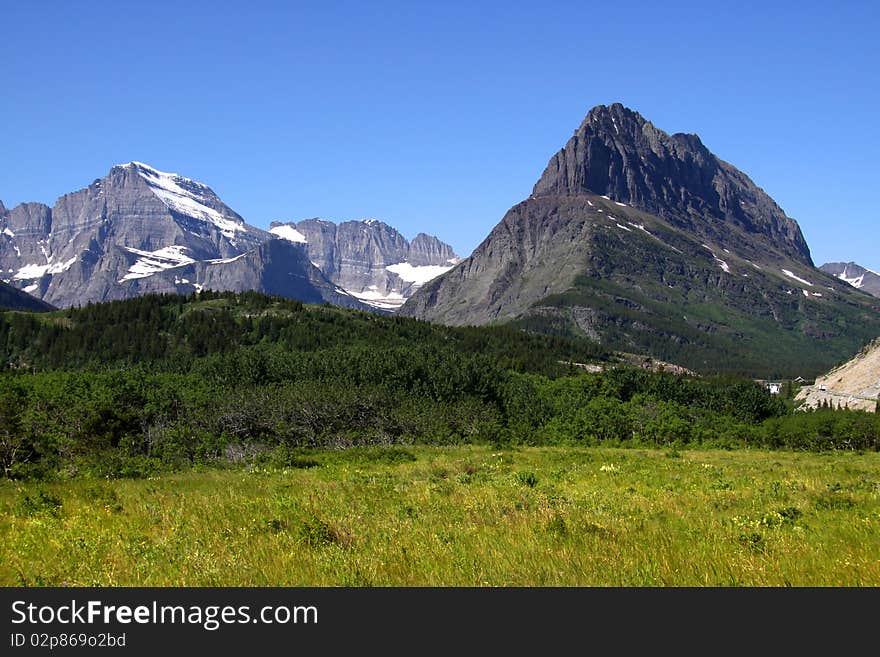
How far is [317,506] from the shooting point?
17.2 m

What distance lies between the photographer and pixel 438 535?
13031 millimetres

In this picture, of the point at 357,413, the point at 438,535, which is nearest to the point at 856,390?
the point at 357,413

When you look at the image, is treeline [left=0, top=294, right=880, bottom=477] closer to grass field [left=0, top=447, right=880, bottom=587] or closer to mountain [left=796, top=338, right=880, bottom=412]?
grass field [left=0, top=447, right=880, bottom=587]

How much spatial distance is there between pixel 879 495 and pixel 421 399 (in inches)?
3423

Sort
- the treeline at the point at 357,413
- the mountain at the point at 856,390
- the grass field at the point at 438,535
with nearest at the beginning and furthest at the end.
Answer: the grass field at the point at 438,535 → the treeline at the point at 357,413 → the mountain at the point at 856,390

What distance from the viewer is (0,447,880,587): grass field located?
1034cm

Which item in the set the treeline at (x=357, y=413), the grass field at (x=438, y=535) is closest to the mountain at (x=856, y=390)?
the treeline at (x=357, y=413)

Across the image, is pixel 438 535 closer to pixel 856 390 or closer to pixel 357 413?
pixel 357 413

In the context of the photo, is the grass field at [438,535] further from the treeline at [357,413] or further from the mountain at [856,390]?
the mountain at [856,390]

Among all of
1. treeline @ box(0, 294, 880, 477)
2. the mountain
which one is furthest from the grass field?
the mountain

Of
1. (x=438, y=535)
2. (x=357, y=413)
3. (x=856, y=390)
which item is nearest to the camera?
(x=438, y=535)

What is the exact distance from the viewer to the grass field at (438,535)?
1034 centimetres
